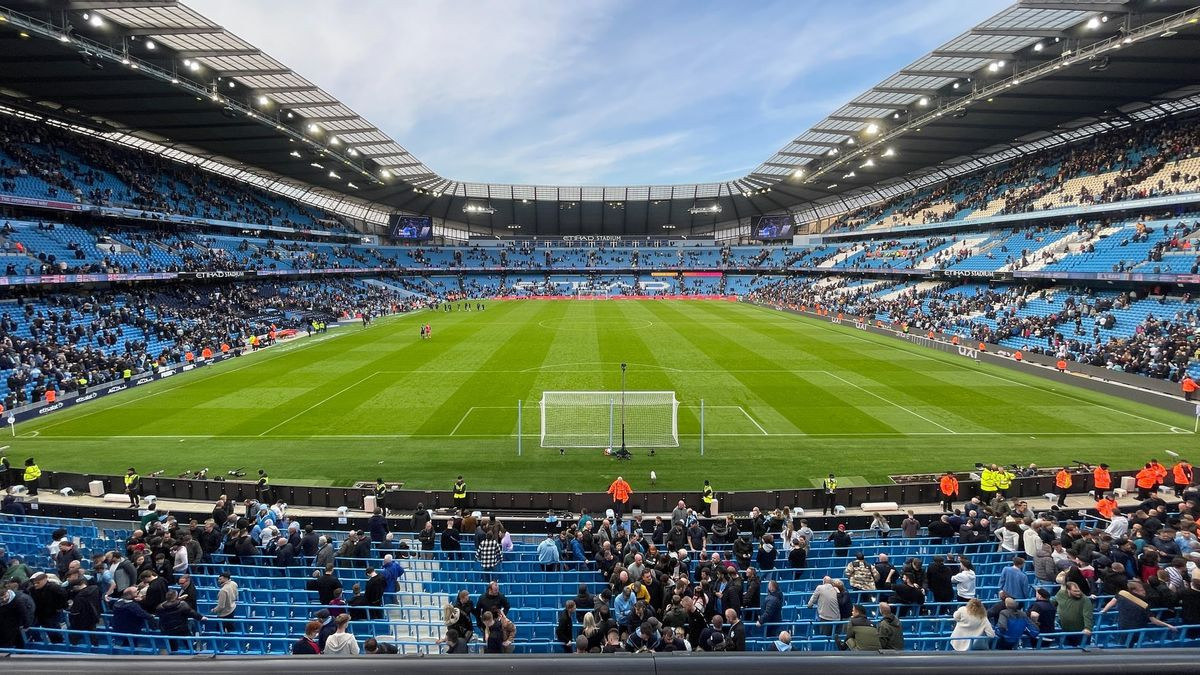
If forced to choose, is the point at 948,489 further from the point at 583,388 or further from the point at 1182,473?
the point at 583,388

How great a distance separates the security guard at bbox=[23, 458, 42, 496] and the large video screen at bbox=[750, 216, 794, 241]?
9186 centimetres

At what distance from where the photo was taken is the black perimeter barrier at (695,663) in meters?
1.28

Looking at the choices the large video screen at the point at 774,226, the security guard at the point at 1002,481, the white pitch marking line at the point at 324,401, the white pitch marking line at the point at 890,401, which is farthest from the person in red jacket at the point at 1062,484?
the large video screen at the point at 774,226

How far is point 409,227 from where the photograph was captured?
96750mm

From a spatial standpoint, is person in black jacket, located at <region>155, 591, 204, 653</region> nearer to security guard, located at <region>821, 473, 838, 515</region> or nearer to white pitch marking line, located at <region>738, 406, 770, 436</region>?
security guard, located at <region>821, 473, 838, 515</region>

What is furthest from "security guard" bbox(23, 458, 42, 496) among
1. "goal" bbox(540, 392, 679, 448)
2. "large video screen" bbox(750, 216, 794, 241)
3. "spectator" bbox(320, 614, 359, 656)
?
"large video screen" bbox(750, 216, 794, 241)

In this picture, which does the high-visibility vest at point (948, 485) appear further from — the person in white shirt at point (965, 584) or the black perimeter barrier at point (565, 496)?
the person in white shirt at point (965, 584)

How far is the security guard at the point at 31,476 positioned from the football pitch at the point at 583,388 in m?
2.89

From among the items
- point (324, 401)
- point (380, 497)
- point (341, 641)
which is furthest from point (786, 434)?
point (324, 401)

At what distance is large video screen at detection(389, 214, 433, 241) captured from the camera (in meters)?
96.2

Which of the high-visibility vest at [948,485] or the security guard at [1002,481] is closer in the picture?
the high-visibility vest at [948,485]

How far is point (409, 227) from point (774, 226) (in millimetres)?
61307

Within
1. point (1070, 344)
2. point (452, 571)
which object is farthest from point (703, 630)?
point (1070, 344)

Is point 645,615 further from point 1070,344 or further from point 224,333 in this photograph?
point 224,333
